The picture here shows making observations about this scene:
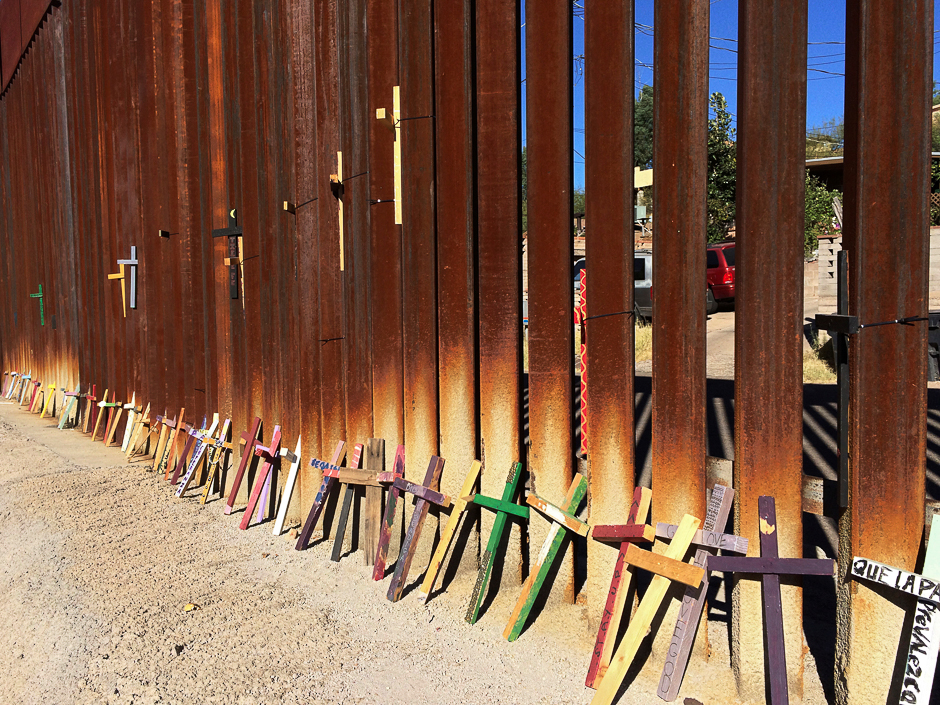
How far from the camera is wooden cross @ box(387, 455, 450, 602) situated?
163 inches

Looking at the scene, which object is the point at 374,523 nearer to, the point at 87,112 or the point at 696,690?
the point at 696,690

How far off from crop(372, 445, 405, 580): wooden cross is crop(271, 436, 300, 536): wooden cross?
105 centimetres

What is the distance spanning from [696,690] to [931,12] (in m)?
2.52

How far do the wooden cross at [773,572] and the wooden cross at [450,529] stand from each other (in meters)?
1.45

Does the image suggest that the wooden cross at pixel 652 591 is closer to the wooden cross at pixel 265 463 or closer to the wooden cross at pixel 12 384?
the wooden cross at pixel 265 463

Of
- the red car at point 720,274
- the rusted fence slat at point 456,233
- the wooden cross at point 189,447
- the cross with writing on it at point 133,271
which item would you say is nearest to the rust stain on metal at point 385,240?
the rusted fence slat at point 456,233

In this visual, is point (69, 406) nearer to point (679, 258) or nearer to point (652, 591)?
point (652, 591)

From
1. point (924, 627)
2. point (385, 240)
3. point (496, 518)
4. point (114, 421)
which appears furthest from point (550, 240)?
point (114, 421)

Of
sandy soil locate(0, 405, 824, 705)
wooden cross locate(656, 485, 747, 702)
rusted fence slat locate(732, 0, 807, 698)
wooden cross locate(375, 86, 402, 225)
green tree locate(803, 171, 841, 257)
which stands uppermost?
green tree locate(803, 171, 841, 257)

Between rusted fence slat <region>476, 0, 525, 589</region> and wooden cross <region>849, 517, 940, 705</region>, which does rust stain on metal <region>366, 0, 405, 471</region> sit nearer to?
rusted fence slat <region>476, 0, 525, 589</region>

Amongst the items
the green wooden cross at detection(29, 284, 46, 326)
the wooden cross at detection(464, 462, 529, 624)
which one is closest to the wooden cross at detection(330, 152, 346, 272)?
the wooden cross at detection(464, 462, 529, 624)

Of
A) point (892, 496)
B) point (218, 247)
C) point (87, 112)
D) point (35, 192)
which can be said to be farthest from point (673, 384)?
point (35, 192)

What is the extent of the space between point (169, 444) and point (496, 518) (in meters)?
4.48

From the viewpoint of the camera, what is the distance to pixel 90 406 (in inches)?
387
